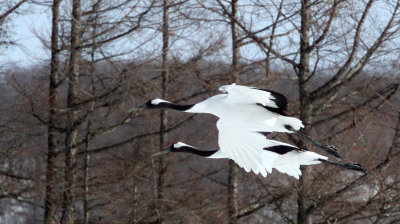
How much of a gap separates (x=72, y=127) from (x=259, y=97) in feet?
20.6

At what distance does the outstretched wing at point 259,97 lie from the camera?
6578 millimetres

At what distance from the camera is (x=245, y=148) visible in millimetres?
7070

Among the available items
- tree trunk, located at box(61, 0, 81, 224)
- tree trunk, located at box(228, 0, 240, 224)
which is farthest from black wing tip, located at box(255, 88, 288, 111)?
tree trunk, located at box(61, 0, 81, 224)

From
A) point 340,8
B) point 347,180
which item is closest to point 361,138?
point 347,180

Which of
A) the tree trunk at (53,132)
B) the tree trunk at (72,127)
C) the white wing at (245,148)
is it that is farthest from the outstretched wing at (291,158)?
the tree trunk at (53,132)

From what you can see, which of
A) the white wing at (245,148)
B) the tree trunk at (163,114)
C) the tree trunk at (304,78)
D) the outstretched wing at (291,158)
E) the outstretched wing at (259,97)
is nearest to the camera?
the outstretched wing at (259,97)

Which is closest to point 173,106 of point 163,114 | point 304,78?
point 304,78

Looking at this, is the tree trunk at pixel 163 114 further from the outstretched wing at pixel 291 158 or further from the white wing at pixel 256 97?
the white wing at pixel 256 97

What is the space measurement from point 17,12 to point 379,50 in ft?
18.3

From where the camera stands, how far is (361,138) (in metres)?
10.7

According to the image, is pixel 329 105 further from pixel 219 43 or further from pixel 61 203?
pixel 61 203

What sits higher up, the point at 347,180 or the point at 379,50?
the point at 379,50

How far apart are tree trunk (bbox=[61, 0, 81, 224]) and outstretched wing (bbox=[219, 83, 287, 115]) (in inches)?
217

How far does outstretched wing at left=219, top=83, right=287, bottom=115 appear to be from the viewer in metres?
6.58
